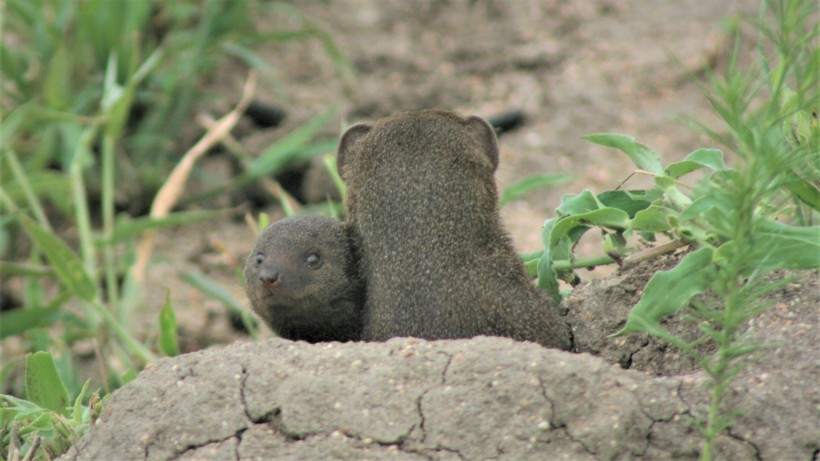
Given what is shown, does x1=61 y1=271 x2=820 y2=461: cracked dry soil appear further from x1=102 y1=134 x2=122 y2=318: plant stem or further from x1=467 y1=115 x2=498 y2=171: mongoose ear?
x1=102 y1=134 x2=122 y2=318: plant stem

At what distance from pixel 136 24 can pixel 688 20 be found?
365 centimetres

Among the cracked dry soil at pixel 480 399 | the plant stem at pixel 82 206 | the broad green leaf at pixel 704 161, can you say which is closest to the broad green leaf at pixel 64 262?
the plant stem at pixel 82 206

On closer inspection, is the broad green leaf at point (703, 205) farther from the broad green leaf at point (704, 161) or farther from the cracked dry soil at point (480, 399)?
the broad green leaf at point (704, 161)

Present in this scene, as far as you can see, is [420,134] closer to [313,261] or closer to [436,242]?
[436,242]

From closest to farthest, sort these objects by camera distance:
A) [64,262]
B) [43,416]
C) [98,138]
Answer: [43,416] < [64,262] < [98,138]

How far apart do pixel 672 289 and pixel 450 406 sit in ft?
2.28

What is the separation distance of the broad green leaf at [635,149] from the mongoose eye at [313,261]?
950mm

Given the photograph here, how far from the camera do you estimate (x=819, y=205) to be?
3.33 meters

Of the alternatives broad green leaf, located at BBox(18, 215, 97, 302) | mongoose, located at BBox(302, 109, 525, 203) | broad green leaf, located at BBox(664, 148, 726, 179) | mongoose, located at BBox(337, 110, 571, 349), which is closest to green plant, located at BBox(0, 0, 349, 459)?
mongoose, located at BBox(302, 109, 525, 203)

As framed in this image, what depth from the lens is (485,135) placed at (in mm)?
3945

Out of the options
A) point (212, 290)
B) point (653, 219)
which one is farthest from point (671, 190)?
point (212, 290)

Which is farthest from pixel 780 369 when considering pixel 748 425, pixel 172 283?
pixel 172 283

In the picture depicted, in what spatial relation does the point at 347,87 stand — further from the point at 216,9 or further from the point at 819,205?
the point at 819,205

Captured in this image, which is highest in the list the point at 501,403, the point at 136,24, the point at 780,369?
the point at 136,24
